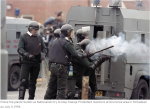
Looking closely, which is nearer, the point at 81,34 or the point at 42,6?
A: the point at 81,34

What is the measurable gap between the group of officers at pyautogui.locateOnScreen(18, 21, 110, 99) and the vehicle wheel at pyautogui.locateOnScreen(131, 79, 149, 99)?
113 cm

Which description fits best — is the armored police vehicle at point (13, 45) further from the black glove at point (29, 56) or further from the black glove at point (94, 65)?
the black glove at point (94, 65)

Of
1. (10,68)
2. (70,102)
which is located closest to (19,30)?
(10,68)

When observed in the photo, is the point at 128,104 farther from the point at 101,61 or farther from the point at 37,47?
the point at 37,47

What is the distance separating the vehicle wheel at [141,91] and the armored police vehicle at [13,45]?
203 inches

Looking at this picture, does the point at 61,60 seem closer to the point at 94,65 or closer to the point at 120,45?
the point at 94,65

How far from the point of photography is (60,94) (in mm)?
7812

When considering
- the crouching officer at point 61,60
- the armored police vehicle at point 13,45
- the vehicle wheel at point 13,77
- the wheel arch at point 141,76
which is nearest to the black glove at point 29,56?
the crouching officer at point 61,60

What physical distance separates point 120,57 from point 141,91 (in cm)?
127

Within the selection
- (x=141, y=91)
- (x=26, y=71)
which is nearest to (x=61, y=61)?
(x=26, y=71)

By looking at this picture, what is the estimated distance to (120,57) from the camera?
916 cm

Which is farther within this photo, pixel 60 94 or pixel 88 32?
pixel 88 32

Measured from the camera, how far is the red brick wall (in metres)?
28.3

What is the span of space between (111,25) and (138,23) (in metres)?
0.74
